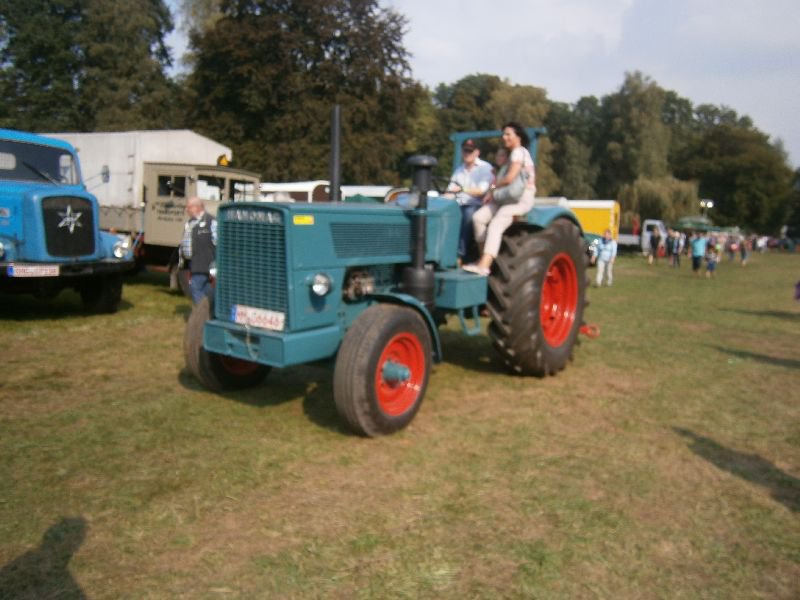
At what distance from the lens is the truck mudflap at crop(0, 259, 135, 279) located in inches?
284

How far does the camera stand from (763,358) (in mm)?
7305

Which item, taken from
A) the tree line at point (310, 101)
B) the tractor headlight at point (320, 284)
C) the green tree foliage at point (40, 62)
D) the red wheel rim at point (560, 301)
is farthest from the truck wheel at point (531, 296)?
the green tree foliage at point (40, 62)

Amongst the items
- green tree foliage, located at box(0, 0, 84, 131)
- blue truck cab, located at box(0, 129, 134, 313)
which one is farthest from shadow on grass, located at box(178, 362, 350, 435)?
green tree foliage, located at box(0, 0, 84, 131)

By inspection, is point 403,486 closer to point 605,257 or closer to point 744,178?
point 605,257

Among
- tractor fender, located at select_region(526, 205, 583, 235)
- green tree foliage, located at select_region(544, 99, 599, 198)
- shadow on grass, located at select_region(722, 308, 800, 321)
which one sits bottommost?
shadow on grass, located at select_region(722, 308, 800, 321)

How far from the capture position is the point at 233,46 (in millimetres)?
25000

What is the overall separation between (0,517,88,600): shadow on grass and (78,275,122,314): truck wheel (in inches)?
238

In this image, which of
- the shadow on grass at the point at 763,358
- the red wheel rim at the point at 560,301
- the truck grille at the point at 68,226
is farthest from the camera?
the truck grille at the point at 68,226

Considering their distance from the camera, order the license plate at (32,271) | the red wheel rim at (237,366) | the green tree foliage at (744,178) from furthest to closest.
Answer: the green tree foliage at (744,178)
the license plate at (32,271)
the red wheel rim at (237,366)

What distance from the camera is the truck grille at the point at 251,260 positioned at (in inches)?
164

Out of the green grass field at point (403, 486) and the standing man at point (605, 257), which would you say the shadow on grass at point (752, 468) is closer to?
the green grass field at point (403, 486)

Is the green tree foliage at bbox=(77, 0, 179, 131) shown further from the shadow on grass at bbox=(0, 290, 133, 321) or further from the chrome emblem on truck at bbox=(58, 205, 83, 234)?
the chrome emblem on truck at bbox=(58, 205, 83, 234)

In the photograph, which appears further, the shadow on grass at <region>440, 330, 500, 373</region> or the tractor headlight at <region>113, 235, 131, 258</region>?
the tractor headlight at <region>113, 235, 131, 258</region>

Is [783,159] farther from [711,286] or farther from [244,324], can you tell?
[244,324]
